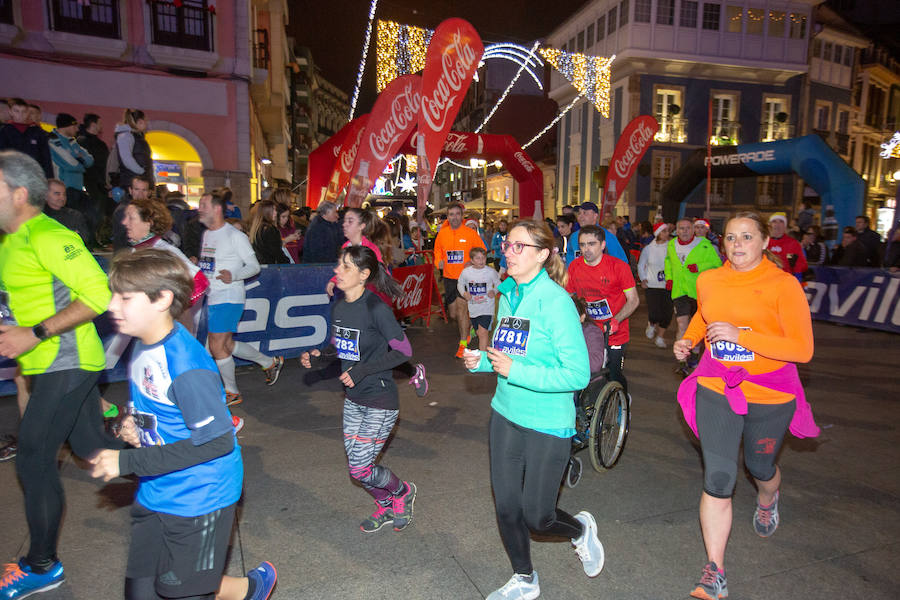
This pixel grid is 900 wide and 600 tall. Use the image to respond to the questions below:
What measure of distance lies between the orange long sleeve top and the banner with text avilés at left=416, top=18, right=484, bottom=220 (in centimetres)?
604

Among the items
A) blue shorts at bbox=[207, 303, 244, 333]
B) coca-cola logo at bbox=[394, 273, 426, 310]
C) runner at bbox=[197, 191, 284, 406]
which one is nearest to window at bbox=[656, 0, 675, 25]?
coca-cola logo at bbox=[394, 273, 426, 310]

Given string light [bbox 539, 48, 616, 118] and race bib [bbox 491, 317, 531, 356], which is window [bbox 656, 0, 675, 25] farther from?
race bib [bbox 491, 317, 531, 356]

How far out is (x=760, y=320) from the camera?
292cm

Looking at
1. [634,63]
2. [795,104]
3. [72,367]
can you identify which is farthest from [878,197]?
[72,367]

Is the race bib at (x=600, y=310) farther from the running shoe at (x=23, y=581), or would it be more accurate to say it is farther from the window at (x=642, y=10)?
the window at (x=642, y=10)

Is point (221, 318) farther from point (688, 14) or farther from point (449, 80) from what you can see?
point (688, 14)

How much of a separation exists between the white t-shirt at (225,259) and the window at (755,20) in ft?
111

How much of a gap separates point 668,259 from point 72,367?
725 cm

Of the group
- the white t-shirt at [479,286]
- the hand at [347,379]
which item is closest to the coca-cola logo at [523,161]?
the white t-shirt at [479,286]

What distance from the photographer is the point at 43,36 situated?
14688 mm

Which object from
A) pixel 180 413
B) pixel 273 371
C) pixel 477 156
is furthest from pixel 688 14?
pixel 180 413

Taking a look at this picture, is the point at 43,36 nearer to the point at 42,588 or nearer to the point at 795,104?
the point at 42,588

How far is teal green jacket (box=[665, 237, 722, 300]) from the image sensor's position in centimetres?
721

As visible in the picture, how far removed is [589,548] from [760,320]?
1.51m
